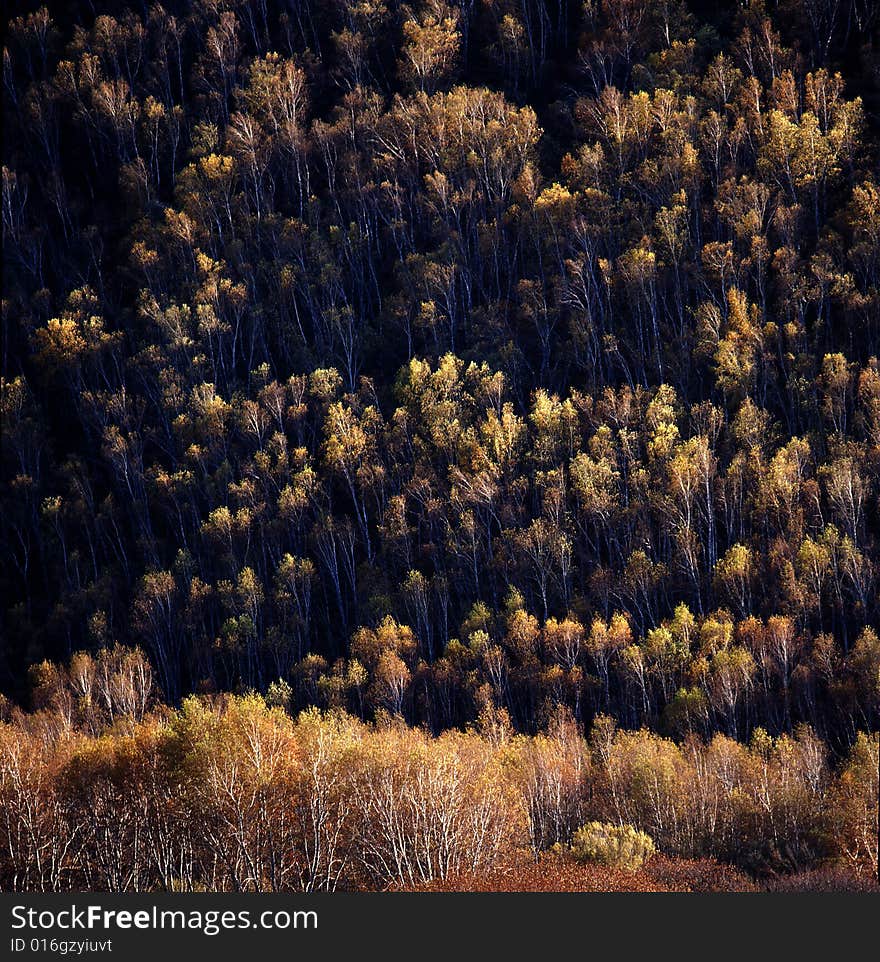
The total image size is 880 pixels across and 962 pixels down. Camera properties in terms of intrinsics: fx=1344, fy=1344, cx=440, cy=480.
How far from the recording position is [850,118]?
420 ft

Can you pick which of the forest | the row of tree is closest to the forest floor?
the forest

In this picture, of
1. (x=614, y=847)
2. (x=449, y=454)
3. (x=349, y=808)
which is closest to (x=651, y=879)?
(x=614, y=847)

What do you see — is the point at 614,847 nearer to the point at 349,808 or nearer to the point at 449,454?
the point at 349,808

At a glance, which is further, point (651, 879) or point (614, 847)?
point (614, 847)

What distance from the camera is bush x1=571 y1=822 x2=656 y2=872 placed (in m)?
60.9

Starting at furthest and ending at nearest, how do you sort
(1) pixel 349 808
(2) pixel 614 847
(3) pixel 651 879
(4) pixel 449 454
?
(4) pixel 449 454
(1) pixel 349 808
(2) pixel 614 847
(3) pixel 651 879

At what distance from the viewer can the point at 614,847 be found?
2411 inches

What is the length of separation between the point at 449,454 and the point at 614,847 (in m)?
60.5

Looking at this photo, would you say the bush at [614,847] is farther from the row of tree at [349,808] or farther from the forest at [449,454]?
the row of tree at [349,808]

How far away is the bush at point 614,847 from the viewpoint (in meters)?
60.9

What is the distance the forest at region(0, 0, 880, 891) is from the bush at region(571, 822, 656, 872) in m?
0.35

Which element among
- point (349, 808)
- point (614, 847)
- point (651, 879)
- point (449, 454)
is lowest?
point (651, 879)

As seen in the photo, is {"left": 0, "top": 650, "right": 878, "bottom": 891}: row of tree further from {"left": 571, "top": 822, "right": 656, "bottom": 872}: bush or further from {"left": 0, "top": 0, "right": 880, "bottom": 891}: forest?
{"left": 571, "top": 822, "right": 656, "bottom": 872}: bush

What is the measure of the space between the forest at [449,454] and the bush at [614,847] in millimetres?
350
